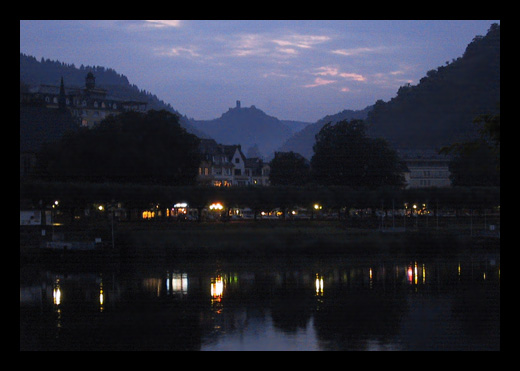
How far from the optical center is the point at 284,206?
7.23m

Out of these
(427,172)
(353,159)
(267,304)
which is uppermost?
(353,159)

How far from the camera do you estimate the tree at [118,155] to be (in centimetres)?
539

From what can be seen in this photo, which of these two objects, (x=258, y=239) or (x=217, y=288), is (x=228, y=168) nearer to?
(x=258, y=239)

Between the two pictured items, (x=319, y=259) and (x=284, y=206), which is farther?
(x=284, y=206)

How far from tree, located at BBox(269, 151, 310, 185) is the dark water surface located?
344 cm

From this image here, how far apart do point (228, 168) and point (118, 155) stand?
220 inches

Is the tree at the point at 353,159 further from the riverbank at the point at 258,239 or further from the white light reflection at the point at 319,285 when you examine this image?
the white light reflection at the point at 319,285

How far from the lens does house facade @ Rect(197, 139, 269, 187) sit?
30.6ft

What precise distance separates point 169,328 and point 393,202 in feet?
14.3

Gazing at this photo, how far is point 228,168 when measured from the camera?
36.0 ft

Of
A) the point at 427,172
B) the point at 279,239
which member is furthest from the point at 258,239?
the point at 427,172

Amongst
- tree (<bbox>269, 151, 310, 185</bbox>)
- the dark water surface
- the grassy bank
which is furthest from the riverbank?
tree (<bbox>269, 151, 310, 185</bbox>)

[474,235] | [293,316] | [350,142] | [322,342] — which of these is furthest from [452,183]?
[322,342]
